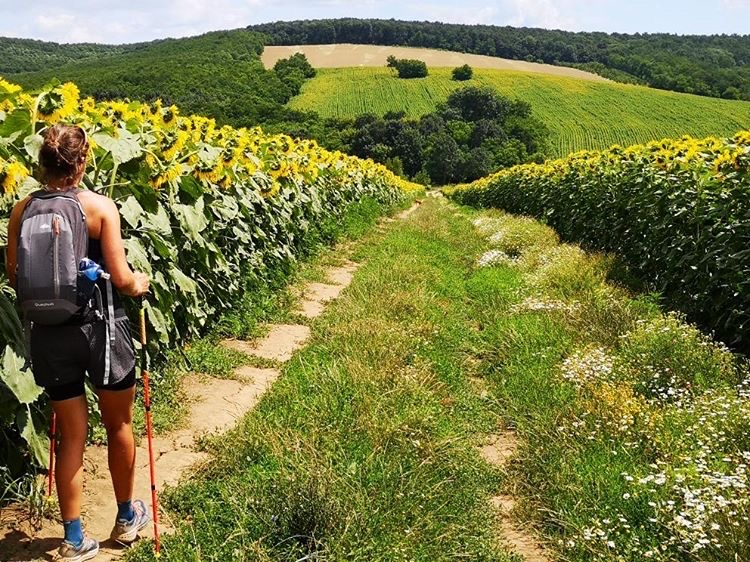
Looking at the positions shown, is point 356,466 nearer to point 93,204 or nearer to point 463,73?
point 93,204

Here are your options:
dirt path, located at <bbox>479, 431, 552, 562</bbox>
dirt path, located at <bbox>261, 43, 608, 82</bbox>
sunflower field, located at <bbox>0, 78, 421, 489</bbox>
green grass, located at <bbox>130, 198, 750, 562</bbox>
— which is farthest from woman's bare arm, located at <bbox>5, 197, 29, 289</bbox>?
dirt path, located at <bbox>261, 43, 608, 82</bbox>

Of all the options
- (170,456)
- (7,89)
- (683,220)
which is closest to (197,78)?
(683,220)

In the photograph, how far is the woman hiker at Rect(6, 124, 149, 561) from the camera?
2.62 meters

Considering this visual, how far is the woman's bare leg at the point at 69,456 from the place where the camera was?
2.75 meters

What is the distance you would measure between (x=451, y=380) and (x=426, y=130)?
7409cm

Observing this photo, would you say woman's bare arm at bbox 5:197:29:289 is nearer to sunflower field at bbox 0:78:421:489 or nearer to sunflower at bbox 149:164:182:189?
sunflower field at bbox 0:78:421:489

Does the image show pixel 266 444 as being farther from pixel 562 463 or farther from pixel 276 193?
pixel 276 193

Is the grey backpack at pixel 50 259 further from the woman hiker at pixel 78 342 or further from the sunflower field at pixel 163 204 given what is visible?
the sunflower field at pixel 163 204

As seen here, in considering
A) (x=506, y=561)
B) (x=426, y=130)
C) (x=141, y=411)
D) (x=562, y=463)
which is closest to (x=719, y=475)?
(x=562, y=463)

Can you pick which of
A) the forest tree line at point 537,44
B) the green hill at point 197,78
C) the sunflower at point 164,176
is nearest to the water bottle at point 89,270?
the sunflower at point 164,176

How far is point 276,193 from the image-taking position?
27.7 ft

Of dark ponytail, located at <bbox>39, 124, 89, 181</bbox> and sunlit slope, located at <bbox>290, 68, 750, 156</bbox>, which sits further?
sunlit slope, located at <bbox>290, 68, 750, 156</bbox>

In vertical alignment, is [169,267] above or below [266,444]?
above

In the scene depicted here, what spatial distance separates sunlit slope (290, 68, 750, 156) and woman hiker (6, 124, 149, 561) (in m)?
69.5
